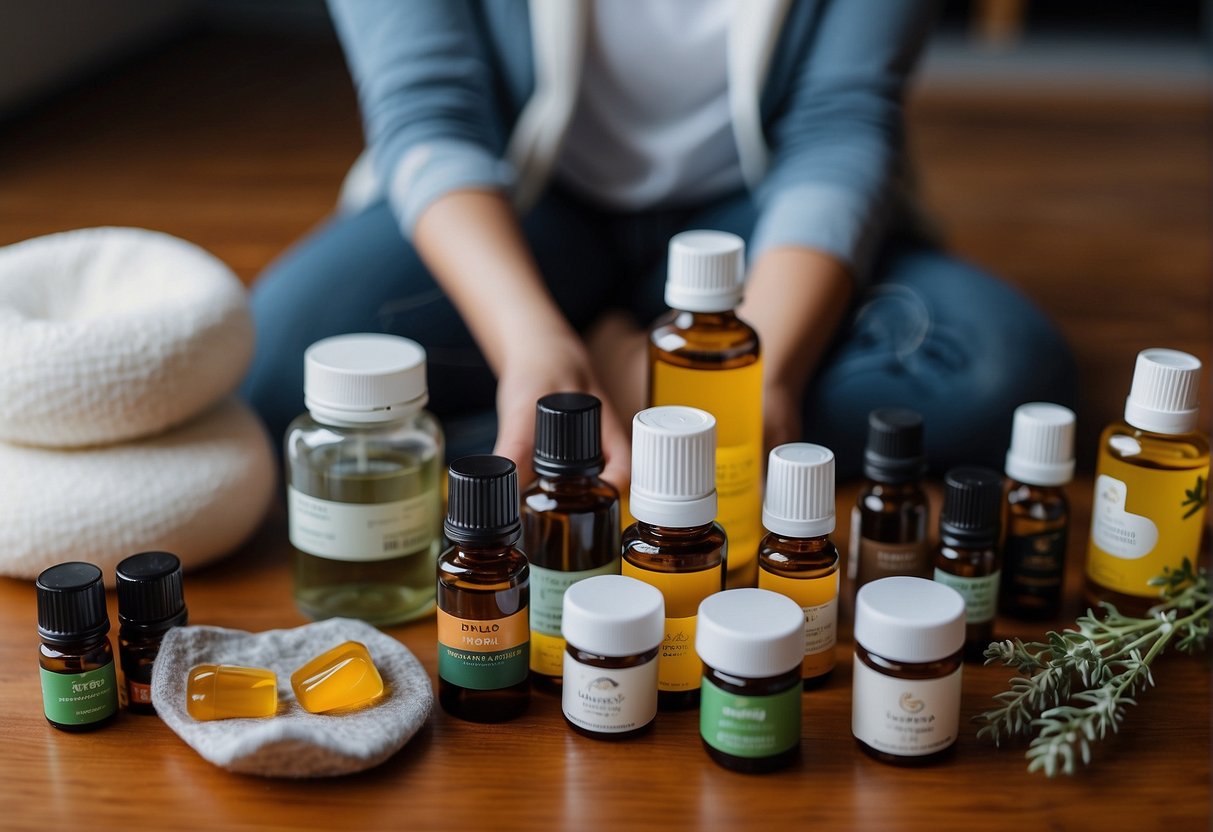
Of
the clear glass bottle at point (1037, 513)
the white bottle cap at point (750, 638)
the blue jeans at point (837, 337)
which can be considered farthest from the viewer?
the blue jeans at point (837, 337)

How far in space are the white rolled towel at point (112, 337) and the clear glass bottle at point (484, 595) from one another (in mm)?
331

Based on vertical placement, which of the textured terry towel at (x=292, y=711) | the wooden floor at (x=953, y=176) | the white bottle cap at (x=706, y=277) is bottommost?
the wooden floor at (x=953, y=176)

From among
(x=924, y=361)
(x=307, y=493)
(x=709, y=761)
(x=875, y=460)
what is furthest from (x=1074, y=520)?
(x=307, y=493)

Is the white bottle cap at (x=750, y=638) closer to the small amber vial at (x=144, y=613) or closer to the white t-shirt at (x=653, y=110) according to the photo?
the small amber vial at (x=144, y=613)

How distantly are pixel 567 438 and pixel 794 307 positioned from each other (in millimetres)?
412

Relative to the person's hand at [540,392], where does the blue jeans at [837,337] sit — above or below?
below

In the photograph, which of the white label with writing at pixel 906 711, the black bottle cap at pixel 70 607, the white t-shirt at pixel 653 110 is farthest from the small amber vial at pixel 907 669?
the white t-shirt at pixel 653 110

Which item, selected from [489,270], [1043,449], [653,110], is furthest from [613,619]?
[653,110]

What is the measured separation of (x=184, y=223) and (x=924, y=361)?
137 centimetres

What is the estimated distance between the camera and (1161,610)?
947 mm

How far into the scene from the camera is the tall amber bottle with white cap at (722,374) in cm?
91

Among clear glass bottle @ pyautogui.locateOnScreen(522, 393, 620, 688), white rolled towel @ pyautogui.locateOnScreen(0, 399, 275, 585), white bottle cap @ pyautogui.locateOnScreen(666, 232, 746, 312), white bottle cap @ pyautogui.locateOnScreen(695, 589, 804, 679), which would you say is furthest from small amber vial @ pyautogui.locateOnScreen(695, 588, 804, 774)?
white rolled towel @ pyautogui.locateOnScreen(0, 399, 275, 585)

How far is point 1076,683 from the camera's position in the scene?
2.91 feet

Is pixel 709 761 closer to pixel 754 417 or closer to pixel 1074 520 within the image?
pixel 754 417
